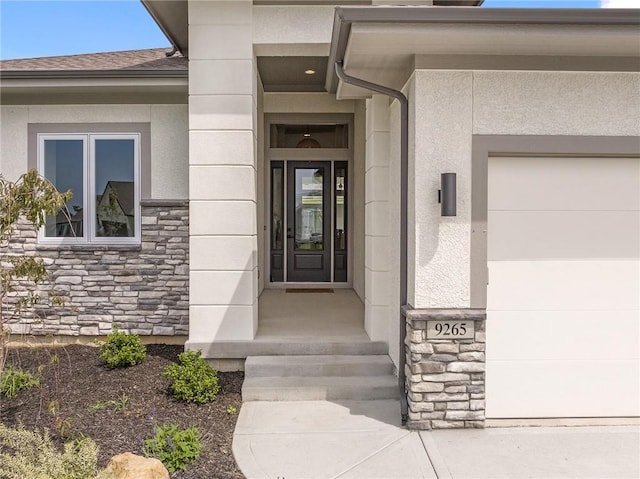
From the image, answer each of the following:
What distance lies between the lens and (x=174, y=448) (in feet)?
11.4

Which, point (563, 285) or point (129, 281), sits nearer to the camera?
point (563, 285)

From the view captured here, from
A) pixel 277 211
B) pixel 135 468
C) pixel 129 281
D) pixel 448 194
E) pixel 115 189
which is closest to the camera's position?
pixel 135 468

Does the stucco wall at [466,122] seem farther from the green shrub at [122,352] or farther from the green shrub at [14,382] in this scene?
the green shrub at [14,382]

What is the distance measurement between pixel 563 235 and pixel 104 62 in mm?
6588

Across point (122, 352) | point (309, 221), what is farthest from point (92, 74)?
point (309, 221)

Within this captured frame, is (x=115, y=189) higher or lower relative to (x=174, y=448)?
higher

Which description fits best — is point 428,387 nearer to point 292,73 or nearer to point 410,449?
point 410,449

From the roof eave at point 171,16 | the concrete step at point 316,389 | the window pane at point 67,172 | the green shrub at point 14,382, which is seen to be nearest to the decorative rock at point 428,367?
the concrete step at point 316,389

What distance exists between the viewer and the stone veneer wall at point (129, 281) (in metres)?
6.48

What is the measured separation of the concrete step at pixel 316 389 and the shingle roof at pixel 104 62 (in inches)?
161

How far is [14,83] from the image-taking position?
6145 millimetres

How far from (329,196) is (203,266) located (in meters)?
4.59

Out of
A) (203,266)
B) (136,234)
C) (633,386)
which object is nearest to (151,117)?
(136,234)

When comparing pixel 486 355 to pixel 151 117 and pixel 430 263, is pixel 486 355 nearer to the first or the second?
pixel 430 263
